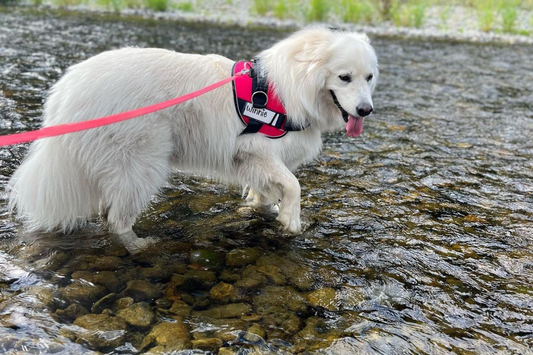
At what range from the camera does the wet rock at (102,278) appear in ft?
10.9

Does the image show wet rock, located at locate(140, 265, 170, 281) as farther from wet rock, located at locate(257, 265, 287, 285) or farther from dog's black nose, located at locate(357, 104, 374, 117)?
dog's black nose, located at locate(357, 104, 374, 117)

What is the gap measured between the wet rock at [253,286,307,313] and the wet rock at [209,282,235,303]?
7.2 inches

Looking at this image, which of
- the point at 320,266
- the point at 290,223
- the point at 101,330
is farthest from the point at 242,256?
the point at 101,330

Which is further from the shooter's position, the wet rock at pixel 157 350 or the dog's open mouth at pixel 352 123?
the dog's open mouth at pixel 352 123

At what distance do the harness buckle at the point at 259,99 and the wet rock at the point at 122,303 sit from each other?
1822 millimetres

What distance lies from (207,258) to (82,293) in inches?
38.4

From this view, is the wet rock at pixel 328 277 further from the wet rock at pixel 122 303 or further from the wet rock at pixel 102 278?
the wet rock at pixel 102 278

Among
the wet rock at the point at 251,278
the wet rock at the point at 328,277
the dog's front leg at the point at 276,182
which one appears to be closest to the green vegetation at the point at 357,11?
the dog's front leg at the point at 276,182

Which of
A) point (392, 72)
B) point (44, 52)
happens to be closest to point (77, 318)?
point (44, 52)

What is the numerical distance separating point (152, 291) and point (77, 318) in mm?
529

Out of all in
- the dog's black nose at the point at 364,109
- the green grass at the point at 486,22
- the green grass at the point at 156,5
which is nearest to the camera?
the dog's black nose at the point at 364,109

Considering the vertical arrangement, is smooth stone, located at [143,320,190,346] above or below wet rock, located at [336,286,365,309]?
below

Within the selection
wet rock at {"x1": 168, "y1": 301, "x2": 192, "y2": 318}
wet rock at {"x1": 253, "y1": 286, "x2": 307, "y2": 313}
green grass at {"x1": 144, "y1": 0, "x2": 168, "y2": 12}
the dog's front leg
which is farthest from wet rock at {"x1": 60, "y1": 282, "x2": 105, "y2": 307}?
green grass at {"x1": 144, "y1": 0, "x2": 168, "y2": 12}

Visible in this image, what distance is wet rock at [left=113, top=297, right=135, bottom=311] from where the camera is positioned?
3.11 metres
